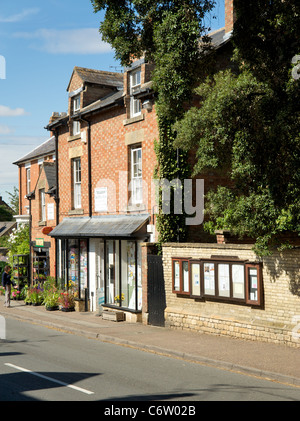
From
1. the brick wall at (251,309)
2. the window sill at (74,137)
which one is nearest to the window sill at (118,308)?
the brick wall at (251,309)

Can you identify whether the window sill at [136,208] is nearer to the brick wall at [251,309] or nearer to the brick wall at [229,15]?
the brick wall at [251,309]

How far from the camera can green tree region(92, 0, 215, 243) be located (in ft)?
43.5

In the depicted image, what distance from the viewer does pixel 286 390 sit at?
8.92 m

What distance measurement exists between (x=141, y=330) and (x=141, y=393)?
Answer: 7.51 meters

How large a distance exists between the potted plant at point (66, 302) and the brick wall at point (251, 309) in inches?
264

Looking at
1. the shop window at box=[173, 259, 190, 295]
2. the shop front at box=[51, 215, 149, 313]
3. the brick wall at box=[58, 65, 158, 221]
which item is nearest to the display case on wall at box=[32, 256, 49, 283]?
the shop front at box=[51, 215, 149, 313]

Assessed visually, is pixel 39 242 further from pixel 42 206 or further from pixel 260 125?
pixel 260 125

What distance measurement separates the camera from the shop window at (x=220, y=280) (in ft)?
44.1

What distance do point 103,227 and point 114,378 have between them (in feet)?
34.2

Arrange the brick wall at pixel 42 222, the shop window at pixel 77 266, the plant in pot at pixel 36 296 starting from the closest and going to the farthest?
the shop window at pixel 77 266
the plant in pot at pixel 36 296
the brick wall at pixel 42 222

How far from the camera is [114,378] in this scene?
977cm

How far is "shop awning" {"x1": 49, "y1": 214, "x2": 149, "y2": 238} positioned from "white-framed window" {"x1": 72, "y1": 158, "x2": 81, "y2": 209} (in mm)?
738
